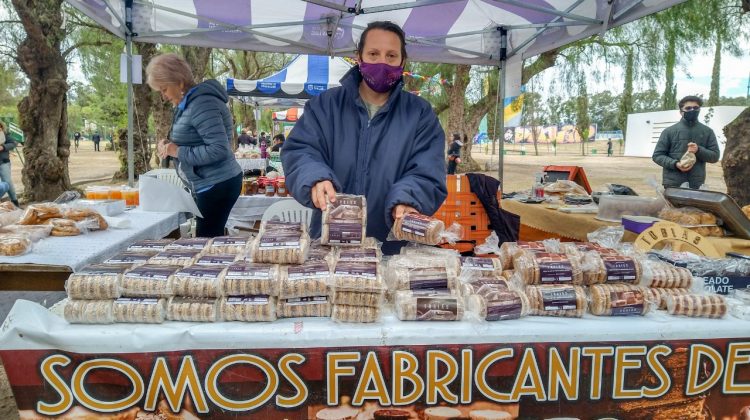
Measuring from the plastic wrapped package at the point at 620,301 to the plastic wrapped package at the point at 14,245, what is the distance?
2.46 meters

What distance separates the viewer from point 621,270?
5.14ft

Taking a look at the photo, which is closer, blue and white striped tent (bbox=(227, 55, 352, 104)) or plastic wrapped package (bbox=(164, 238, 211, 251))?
plastic wrapped package (bbox=(164, 238, 211, 251))

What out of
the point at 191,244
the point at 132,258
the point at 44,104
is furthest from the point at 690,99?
the point at 44,104

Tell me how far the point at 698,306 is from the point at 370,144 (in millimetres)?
1376

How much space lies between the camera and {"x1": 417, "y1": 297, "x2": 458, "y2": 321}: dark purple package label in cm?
145

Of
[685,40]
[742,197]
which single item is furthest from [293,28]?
[685,40]

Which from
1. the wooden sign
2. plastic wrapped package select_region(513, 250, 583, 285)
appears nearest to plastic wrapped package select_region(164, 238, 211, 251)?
plastic wrapped package select_region(513, 250, 583, 285)

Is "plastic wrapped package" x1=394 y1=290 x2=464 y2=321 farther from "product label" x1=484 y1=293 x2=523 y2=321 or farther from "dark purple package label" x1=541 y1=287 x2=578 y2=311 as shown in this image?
"dark purple package label" x1=541 y1=287 x2=578 y2=311

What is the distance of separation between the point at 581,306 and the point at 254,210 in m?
4.28

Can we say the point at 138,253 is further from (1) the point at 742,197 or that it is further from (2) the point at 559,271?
(1) the point at 742,197

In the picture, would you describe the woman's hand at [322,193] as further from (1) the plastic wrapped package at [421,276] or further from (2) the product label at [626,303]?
(2) the product label at [626,303]

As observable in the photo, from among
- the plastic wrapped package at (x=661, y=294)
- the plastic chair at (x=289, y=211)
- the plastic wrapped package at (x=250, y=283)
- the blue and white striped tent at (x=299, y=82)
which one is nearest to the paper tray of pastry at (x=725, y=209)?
the plastic wrapped package at (x=661, y=294)

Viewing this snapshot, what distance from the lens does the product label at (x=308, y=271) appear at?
57.6 inches

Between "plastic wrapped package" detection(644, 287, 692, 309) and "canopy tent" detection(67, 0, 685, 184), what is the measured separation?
3.29m
